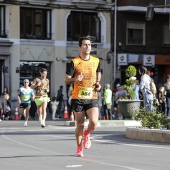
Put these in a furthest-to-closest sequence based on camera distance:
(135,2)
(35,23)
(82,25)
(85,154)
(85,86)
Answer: (135,2) < (82,25) < (35,23) < (85,154) < (85,86)

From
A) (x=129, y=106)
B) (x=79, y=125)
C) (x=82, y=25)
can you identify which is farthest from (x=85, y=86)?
(x=82, y=25)

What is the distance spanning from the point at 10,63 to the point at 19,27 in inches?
88.2

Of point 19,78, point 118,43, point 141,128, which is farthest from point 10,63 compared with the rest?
point 141,128

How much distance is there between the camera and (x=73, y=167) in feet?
37.3

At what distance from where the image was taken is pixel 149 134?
1758 cm

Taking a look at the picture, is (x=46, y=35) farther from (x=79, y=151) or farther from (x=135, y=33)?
(x=79, y=151)

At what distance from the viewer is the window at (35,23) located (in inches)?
1780

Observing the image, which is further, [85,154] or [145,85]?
[145,85]

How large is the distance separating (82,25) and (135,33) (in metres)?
3.85

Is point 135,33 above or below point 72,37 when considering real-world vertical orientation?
above

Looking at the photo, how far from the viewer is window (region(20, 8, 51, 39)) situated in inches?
1780

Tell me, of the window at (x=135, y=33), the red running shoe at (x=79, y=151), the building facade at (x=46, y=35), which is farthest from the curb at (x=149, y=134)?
the window at (x=135, y=33)

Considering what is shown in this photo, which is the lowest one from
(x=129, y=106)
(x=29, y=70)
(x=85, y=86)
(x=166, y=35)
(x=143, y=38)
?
(x=129, y=106)

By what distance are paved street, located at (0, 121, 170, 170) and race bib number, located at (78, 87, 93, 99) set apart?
1060mm
